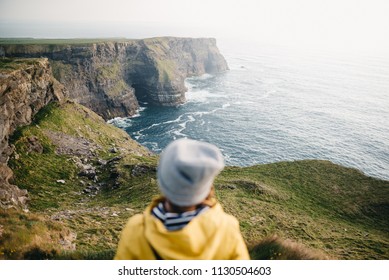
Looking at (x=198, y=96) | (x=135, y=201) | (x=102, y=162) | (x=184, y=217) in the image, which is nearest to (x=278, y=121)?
(x=198, y=96)

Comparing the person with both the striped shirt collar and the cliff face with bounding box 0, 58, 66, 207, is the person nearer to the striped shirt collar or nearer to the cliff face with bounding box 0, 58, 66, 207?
the striped shirt collar

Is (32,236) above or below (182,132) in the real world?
above

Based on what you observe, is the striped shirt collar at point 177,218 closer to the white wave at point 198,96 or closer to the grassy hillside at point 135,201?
the grassy hillside at point 135,201

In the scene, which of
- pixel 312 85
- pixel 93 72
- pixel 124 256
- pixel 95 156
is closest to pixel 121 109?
pixel 93 72

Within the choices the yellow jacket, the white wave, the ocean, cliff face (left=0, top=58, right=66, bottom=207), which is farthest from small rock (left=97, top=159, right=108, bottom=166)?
the white wave

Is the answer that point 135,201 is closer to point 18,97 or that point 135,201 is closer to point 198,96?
point 18,97

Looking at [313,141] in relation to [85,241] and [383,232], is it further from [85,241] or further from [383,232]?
[85,241]

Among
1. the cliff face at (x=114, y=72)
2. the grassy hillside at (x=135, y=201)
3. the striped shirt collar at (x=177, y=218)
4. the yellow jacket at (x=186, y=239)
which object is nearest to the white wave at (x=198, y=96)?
the cliff face at (x=114, y=72)
